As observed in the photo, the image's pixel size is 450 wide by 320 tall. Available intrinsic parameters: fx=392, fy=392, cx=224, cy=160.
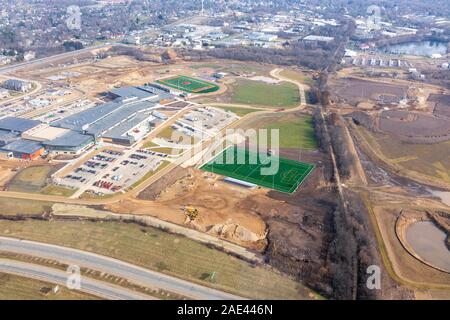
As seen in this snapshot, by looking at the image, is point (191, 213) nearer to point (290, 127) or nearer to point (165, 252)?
point (165, 252)

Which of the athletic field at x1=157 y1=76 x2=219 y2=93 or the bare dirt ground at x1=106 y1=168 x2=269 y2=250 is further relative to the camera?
the athletic field at x1=157 y1=76 x2=219 y2=93

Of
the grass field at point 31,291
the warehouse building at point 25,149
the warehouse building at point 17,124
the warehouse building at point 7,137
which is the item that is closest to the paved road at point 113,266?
the grass field at point 31,291

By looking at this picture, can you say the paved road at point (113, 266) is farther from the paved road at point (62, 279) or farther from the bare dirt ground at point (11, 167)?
the bare dirt ground at point (11, 167)

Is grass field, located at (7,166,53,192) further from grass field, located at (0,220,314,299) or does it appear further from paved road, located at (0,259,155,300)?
paved road, located at (0,259,155,300)

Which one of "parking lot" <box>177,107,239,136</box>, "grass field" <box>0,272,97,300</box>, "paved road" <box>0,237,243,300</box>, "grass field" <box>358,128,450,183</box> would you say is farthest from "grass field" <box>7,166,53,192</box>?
"grass field" <box>358,128,450,183</box>

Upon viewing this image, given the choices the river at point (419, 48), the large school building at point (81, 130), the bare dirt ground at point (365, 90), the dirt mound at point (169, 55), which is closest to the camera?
the large school building at point (81, 130)

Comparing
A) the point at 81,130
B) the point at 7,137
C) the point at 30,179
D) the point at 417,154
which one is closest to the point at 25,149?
the point at 7,137
